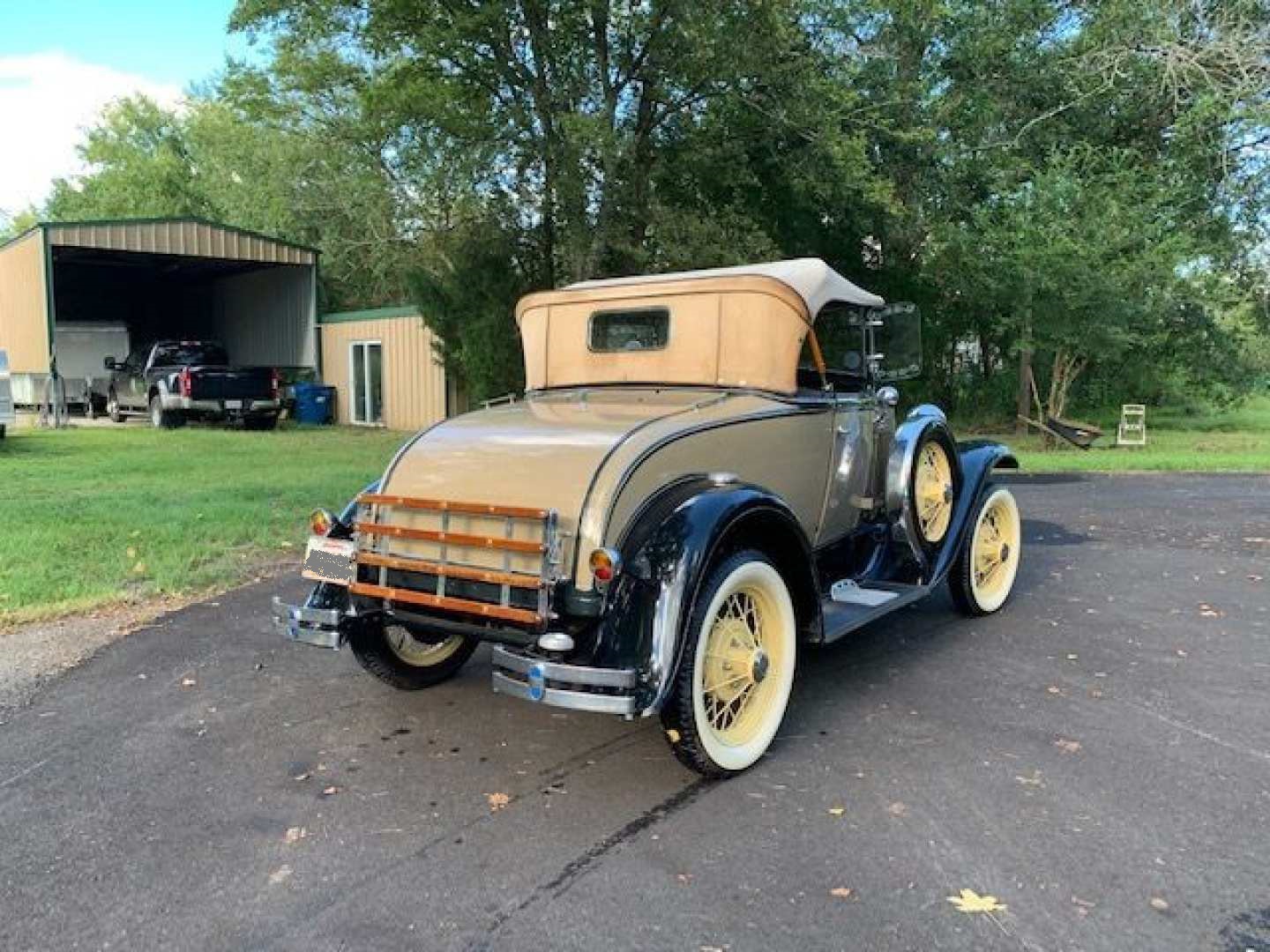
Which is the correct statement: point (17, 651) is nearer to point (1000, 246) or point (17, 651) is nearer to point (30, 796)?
point (30, 796)

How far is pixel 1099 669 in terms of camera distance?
489 centimetres

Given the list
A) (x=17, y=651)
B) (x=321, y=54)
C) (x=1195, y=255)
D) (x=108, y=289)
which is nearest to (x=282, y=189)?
(x=108, y=289)

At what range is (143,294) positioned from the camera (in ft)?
101

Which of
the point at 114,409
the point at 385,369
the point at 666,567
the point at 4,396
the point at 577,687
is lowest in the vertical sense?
the point at 577,687

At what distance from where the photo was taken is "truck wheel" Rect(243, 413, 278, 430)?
1962 centimetres

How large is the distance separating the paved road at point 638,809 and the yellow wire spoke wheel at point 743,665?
0.15m

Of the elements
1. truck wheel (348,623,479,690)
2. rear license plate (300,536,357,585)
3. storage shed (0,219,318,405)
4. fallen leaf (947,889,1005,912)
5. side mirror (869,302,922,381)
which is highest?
storage shed (0,219,318,405)

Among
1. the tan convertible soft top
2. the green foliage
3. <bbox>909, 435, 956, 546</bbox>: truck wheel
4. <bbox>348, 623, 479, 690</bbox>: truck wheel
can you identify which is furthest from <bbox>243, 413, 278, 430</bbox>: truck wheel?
<bbox>909, 435, 956, 546</bbox>: truck wheel

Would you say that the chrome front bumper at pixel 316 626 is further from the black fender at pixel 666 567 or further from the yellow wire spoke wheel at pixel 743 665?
the yellow wire spoke wheel at pixel 743 665

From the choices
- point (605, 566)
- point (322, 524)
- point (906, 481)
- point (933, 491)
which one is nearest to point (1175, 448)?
point (933, 491)

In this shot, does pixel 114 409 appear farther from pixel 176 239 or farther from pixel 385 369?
pixel 385 369

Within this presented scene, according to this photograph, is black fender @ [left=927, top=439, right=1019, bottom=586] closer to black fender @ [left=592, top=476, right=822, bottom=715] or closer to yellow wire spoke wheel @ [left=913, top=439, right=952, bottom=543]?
yellow wire spoke wheel @ [left=913, top=439, right=952, bottom=543]

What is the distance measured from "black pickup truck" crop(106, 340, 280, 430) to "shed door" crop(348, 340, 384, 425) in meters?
2.36

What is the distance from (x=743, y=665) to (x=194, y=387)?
1782cm
